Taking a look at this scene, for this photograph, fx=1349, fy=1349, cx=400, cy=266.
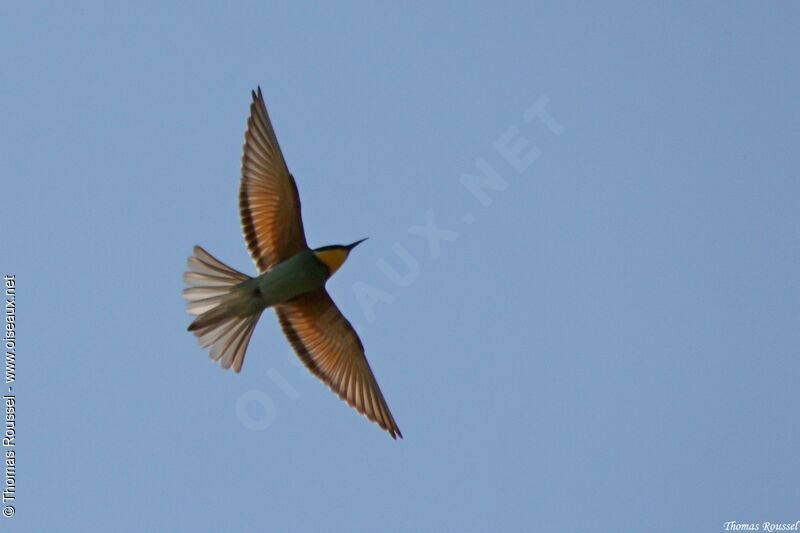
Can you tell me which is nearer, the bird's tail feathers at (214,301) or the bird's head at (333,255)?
the bird's tail feathers at (214,301)

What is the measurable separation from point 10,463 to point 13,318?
3.00ft

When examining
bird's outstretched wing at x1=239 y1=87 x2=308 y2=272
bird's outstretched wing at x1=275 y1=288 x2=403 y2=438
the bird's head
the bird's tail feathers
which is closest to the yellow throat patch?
the bird's head

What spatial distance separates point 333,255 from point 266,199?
0.52 m

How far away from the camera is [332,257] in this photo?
802 cm

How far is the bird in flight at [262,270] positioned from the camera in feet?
25.7

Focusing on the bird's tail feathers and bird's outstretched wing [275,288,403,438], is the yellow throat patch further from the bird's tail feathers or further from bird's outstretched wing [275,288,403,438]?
the bird's tail feathers

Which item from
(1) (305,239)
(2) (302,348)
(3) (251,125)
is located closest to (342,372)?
(2) (302,348)

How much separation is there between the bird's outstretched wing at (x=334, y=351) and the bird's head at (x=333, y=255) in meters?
0.29

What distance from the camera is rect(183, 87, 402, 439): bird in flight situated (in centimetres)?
784

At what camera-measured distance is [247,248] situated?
26.6 feet

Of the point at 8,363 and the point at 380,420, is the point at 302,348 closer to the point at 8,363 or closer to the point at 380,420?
the point at 380,420

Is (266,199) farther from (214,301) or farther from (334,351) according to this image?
(334,351)

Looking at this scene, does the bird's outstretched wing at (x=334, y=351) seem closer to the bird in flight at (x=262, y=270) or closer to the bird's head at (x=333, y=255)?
the bird in flight at (x=262, y=270)

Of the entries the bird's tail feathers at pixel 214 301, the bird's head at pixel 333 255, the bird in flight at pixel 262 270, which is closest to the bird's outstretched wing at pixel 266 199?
the bird in flight at pixel 262 270
